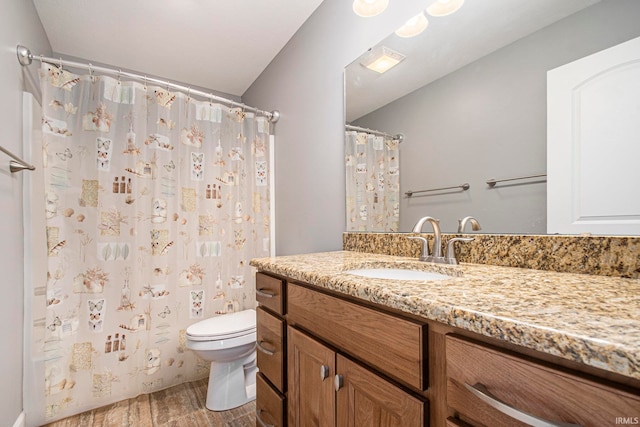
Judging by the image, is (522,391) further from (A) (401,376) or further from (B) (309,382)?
(B) (309,382)

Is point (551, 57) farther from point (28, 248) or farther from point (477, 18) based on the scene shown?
point (28, 248)

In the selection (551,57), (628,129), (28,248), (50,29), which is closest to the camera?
(628,129)

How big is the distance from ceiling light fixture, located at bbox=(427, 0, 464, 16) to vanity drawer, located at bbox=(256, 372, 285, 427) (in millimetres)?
1639

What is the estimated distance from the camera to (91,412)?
161cm

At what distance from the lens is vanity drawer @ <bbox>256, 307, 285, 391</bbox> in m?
1.01

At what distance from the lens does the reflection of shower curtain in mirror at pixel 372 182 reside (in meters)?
1.33

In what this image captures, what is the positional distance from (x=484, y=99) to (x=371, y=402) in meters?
1.05

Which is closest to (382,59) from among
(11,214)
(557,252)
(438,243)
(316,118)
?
(316,118)

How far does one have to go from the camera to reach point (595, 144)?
739 millimetres

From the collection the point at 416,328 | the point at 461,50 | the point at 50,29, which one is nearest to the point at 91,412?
the point at 416,328

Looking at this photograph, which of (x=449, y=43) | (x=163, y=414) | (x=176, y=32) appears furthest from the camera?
(x=176, y=32)

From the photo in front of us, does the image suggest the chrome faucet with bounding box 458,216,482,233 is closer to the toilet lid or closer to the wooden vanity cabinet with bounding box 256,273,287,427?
the wooden vanity cabinet with bounding box 256,273,287,427

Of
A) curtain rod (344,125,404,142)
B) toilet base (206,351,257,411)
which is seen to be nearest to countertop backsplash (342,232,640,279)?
curtain rod (344,125,404,142)

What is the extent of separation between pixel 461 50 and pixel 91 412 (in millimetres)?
2701
